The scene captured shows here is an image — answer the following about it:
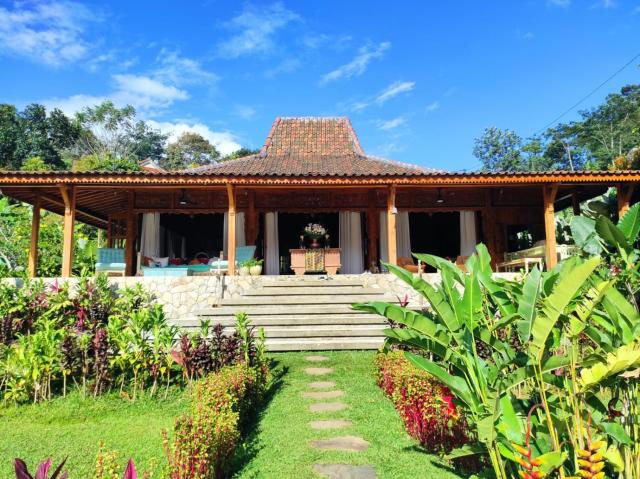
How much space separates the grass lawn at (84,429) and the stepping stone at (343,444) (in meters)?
1.37

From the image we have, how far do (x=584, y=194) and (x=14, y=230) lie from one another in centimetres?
2050

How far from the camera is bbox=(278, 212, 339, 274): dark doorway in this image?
47.3 ft

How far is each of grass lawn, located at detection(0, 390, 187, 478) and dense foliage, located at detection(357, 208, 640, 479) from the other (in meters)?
2.55

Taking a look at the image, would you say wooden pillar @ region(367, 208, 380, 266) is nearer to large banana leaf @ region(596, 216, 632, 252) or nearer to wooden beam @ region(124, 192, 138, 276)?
wooden beam @ region(124, 192, 138, 276)

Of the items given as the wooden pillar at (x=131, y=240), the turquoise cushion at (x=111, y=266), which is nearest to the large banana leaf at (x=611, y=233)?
the turquoise cushion at (x=111, y=266)

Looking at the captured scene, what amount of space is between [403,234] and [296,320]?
22.0ft

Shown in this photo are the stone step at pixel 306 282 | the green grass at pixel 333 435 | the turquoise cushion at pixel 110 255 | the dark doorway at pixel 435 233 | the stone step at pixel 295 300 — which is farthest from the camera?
the dark doorway at pixel 435 233

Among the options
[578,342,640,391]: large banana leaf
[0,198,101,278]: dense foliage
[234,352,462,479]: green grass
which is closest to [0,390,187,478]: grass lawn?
[234,352,462,479]: green grass

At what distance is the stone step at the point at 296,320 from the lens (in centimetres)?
830

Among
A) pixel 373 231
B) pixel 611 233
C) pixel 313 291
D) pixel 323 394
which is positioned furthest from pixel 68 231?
pixel 611 233

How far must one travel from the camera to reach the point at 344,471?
10.8 ft

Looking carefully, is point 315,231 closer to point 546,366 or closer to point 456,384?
point 456,384

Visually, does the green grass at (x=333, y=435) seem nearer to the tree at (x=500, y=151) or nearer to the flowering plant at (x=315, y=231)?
the flowering plant at (x=315, y=231)

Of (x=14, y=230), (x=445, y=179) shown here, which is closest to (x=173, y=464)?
(x=445, y=179)
